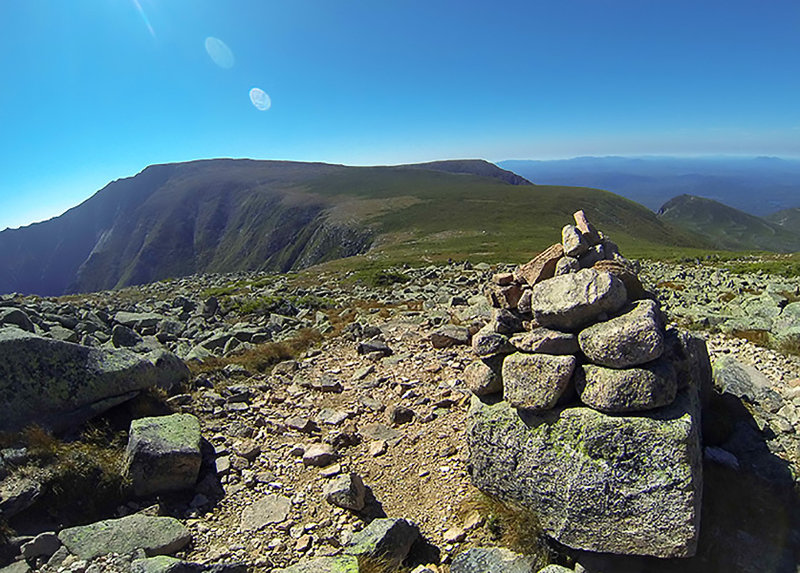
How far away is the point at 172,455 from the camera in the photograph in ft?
27.7

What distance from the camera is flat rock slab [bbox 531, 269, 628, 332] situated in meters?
7.41

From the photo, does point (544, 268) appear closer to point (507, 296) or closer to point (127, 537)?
point (507, 296)

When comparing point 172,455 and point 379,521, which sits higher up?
point 172,455

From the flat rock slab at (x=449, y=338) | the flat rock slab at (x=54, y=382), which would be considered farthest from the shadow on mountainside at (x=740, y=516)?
the flat rock slab at (x=54, y=382)

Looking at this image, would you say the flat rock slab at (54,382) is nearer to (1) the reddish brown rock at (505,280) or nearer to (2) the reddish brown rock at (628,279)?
(1) the reddish brown rock at (505,280)

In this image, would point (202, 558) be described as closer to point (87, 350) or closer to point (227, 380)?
point (87, 350)

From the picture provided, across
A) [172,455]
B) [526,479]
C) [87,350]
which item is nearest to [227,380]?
[87,350]

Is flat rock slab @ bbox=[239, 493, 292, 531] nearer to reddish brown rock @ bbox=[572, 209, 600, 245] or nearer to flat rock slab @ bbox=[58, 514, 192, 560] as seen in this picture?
flat rock slab @ bbox=[58, 514, 192, 560]

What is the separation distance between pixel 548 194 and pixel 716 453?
576 feet

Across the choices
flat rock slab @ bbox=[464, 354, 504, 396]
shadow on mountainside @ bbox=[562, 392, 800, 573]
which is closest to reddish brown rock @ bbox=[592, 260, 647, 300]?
flat rock slab @ bbox=[464, 354, 504, 396]

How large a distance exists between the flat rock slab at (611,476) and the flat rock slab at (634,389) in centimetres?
18

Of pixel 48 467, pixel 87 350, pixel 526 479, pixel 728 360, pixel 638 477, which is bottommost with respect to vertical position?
pixel 728 360

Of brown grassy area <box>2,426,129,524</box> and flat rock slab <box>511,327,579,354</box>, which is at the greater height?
flat rock slab <box>511,327,579,354</box>

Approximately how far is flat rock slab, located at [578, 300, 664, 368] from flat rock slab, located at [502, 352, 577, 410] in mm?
468
